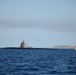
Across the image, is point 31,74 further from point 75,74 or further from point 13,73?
point 75,74

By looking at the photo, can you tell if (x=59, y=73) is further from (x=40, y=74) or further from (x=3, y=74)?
(x=3, y=74)

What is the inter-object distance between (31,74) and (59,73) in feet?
14.7

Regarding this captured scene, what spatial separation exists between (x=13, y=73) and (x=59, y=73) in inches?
280

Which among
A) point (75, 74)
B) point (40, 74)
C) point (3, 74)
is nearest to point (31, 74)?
point (40, 74)

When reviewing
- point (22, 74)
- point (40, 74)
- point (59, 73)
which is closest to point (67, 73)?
point (59, 73)

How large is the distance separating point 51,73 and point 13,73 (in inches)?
232

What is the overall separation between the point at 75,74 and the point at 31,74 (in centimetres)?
659

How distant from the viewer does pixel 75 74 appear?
3684 cm

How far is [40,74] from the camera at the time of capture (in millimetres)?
37188

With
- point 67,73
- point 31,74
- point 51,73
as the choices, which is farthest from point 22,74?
point 67,73

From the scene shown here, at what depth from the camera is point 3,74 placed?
3641cm

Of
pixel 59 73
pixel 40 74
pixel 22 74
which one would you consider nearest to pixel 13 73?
pixel 22 74

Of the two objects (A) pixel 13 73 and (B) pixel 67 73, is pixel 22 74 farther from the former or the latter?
(B) pixel 67 73

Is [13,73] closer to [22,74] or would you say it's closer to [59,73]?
[22,74]
